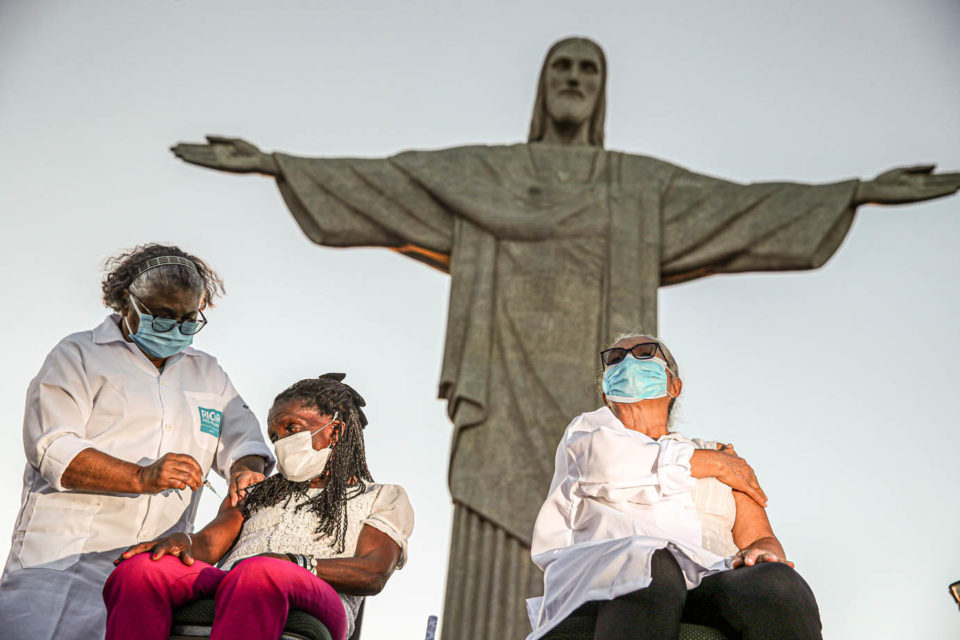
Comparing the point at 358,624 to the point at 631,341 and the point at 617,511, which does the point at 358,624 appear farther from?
the point at 631,341

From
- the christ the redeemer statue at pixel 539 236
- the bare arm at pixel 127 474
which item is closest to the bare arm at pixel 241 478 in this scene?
the bare arm at pixel 127 474

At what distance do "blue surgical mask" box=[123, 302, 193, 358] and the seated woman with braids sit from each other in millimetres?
395

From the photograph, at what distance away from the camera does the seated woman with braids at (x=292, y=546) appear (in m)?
3.15

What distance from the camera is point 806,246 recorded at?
668 centimetres

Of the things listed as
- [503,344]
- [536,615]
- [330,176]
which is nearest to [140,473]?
[536,615]

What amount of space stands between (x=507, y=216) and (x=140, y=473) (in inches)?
131

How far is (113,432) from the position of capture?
13.0ft

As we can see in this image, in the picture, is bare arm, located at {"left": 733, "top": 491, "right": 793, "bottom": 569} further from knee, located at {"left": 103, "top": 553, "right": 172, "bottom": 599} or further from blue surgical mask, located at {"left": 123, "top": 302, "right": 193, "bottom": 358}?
blue surgical mask, located at {"left": 123, "top": 302, "right": 193, "bottom": 358}

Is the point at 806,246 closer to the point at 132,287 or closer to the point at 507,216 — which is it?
the point at 507,216

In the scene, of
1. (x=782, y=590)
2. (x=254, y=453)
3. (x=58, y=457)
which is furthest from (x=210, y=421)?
A: (x=782, y=590)

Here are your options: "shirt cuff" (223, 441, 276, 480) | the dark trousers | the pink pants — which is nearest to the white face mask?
"shirt cuff" (223, 441, 276, 480)

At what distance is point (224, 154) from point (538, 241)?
1.71 m

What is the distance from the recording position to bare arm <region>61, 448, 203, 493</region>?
3607 mm

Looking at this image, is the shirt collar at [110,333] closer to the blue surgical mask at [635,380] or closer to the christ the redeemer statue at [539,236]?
the blue surgical mask at [635,380]
